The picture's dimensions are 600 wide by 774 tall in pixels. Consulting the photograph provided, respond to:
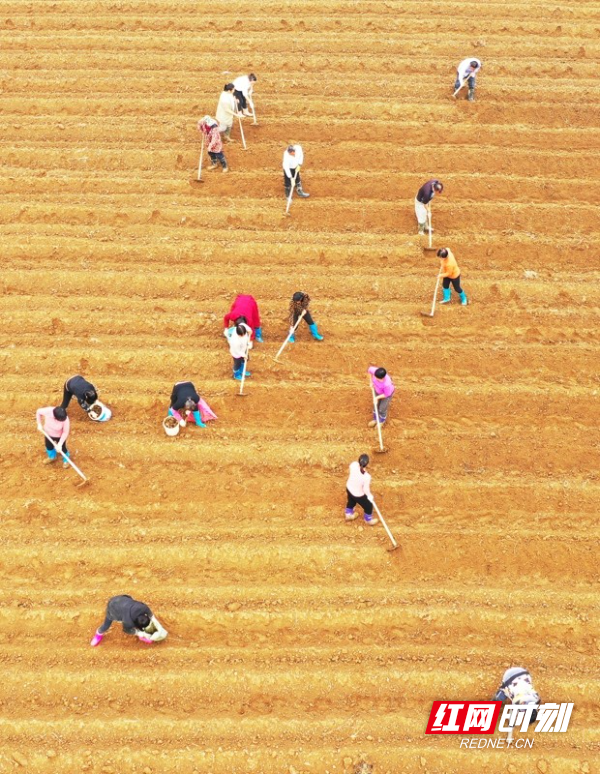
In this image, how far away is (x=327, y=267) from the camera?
11.1m

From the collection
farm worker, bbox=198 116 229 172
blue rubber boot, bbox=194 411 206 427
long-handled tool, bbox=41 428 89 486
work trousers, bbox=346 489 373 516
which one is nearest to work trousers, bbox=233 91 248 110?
farm worker, bbox=198 116 229 172

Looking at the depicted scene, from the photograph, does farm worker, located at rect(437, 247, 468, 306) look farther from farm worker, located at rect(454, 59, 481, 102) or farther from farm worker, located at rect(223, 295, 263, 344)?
farm worker, located at rect(454, 59, 481, 102)

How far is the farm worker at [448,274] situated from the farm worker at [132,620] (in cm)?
636

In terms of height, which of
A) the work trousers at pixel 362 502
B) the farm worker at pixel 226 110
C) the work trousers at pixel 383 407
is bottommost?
the work trousers at pixel 362 502

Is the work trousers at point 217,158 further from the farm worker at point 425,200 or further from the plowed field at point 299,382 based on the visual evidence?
the farm worker at point 425,200

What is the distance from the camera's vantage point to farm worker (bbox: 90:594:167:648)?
6.54 m

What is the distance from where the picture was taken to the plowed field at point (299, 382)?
22.7 feet

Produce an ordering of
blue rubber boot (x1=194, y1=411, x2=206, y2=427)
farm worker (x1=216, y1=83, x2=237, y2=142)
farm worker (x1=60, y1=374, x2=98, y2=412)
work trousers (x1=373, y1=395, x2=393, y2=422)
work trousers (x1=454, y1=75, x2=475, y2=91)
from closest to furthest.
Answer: farm worker (x1=60, y1=374, x2=98, y2=412) < work trousers (x1=373, y1=395, x2=393, y2=422) < blue rubber boot (x1=194, y1=411, x2=206, y2=427) < farm worker (x1=216, y1=83, x2=237, y2=142) < work trousers (x1=454, y1=75, x2=475, y2=91)

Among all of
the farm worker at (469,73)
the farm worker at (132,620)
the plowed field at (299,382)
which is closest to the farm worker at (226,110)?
the plowed field at (299,382)

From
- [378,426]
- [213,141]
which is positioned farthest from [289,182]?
[378,426]

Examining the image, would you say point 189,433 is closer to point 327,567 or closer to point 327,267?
point 327,567

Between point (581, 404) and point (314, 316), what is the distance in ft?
14.1

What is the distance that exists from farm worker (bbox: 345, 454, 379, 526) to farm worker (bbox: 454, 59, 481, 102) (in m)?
9.46

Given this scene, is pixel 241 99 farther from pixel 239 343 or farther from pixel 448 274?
pixel 239 343
